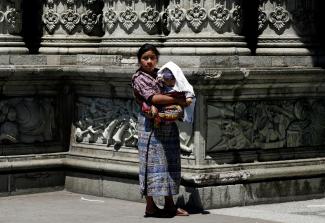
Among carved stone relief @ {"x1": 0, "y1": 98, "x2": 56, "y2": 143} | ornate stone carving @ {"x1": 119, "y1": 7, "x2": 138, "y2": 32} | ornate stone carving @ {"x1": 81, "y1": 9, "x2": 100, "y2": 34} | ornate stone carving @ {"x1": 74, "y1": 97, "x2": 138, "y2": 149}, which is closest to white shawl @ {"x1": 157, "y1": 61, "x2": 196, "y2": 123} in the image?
ornate stone carving @ {"x1": 74, "y1": 97, "x2": 138, "y2": 149}

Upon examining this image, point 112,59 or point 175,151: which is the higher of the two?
point 112,59

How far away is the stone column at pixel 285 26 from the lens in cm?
1532

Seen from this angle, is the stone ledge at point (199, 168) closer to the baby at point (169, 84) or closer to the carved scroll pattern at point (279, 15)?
the baby at point (169, 84)

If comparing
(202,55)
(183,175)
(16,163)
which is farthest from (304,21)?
(16,163)

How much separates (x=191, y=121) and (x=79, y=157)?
2.81 metres

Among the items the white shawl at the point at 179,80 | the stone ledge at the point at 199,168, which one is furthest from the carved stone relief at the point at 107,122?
the white shawl at the point at 179,80

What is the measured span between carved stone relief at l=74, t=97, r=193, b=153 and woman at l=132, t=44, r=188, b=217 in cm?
145

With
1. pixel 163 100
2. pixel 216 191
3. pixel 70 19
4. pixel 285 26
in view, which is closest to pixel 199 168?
pixel 216 191

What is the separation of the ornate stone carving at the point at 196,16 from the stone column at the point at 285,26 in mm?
1051

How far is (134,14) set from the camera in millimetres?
15422

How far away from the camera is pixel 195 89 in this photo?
46.4ft

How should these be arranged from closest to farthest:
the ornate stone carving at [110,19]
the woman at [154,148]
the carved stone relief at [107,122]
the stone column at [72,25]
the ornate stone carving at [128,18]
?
the woman at [154,148] < the carved stone relief at [107,122] < the ornate stone carving at [128,18] < the ornate stone carving at [110,19] < the stone column at [72,25]

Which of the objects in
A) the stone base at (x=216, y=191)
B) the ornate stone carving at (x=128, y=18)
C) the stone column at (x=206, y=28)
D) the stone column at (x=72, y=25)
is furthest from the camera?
the stone column at (x=72, y=25)

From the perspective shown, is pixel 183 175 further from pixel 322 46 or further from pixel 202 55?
pixel 322 46
